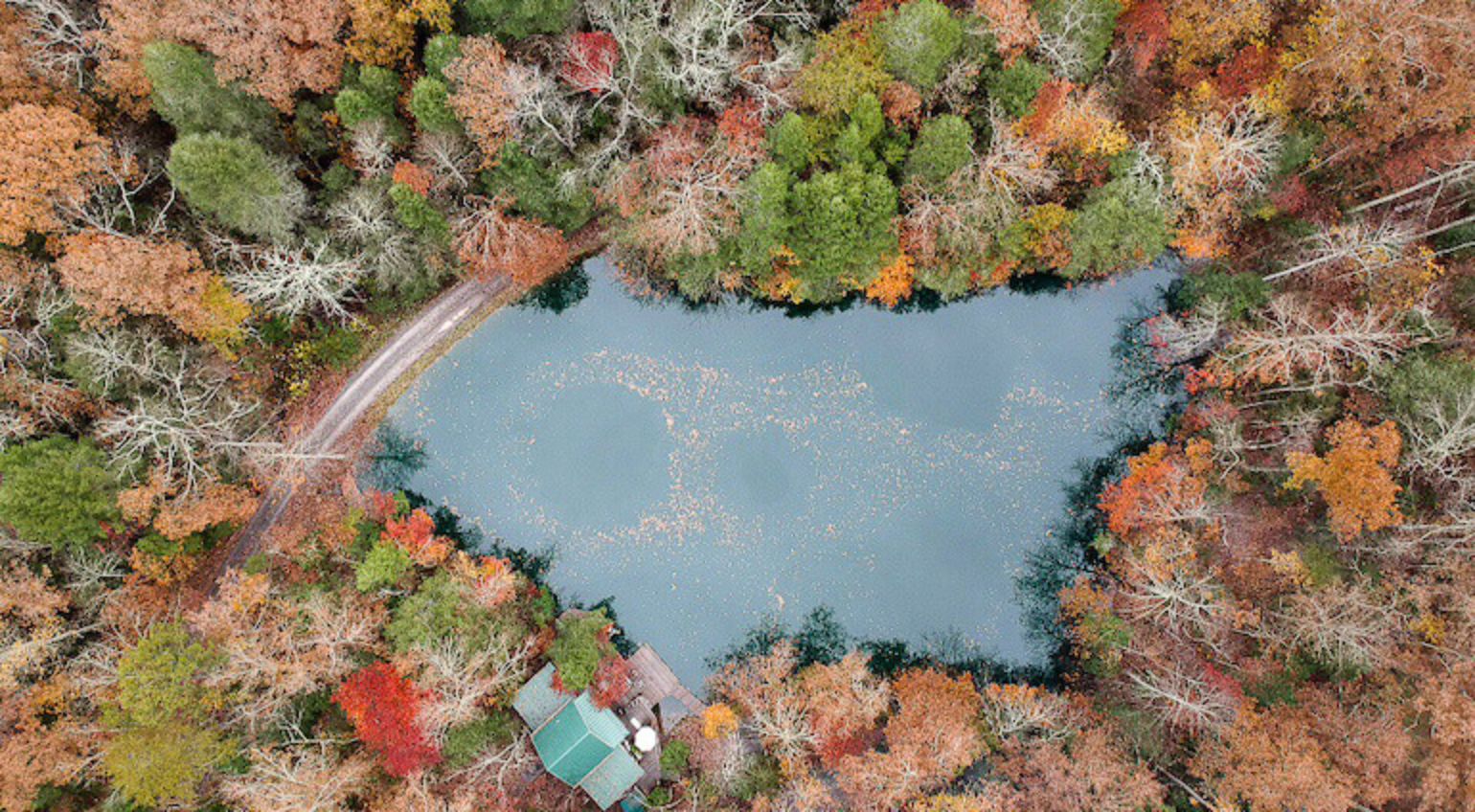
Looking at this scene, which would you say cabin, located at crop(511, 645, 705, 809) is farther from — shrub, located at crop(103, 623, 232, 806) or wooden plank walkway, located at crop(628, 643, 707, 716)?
shrub, located at crop(103, 623, 232, 806)

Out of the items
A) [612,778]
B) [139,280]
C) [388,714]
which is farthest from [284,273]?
[612,778]

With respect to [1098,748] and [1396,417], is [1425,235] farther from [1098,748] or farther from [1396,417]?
[1098,748]

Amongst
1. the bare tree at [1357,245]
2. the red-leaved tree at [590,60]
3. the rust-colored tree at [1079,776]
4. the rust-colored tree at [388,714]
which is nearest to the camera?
the red-leaved tree at [590,60]

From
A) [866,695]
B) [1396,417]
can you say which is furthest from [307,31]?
[1396,417]

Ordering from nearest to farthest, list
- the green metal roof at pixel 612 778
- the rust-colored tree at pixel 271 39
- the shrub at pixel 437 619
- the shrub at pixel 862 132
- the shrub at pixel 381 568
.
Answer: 1. the rust-colored tree at pixel 271 39
2. the shrub at pixel 862 132
3. the shrub at pixel 437 619
4. the shrub at pixel 381 568
5. the green metal roof at pixel 612 778

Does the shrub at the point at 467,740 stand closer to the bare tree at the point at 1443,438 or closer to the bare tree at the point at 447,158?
the bare tree at the point at 447,158

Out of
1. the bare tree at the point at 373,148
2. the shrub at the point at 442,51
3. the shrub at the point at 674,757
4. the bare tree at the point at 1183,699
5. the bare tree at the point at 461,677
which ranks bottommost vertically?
the bare tree at the point at 1183,699

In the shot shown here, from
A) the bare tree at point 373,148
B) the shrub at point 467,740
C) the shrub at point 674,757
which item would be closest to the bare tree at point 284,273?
the bare tree at point 373,148

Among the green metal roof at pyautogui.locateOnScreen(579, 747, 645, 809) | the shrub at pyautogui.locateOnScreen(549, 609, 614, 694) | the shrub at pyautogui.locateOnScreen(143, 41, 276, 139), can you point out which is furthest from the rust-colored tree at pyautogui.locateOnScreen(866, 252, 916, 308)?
the shrub at pyautogui.locateOnScreen(143, 41, 276, 139)
